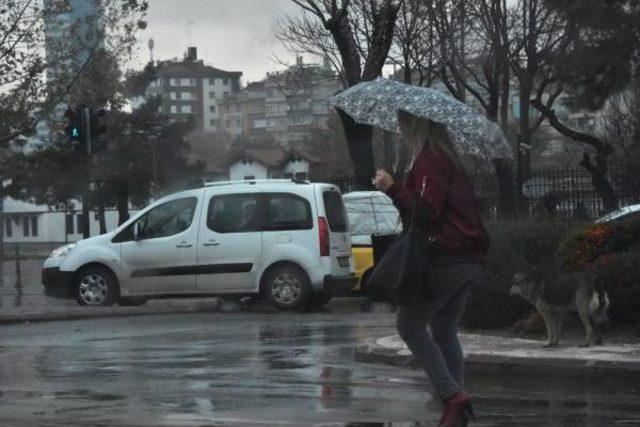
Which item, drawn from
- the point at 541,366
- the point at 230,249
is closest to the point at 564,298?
the point at 541,366

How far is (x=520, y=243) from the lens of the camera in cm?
1320

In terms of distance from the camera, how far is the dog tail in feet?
35.6

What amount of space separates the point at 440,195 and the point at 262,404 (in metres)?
2.57

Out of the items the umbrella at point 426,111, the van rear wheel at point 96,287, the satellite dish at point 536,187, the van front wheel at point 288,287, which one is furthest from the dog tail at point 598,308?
the satellite dish at point 536,187

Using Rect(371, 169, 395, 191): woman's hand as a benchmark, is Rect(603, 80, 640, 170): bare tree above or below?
above

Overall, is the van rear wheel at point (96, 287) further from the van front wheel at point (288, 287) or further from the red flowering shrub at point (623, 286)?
the red flowering shrub at point (623, 286)

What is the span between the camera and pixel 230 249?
1870 centimetres

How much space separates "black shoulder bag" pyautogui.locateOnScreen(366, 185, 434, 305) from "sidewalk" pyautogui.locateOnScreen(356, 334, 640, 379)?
3580 mm

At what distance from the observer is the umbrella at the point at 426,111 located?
730 centimetres

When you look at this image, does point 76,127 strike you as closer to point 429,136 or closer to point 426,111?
point 426,111

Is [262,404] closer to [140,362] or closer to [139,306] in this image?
[140,362]

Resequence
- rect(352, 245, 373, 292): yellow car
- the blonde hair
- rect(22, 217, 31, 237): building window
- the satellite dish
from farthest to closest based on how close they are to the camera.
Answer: rect(22, 217, 31, 237): building window → the satellite dish → rect(352, 245, 373, 292): yellow car → the blonde hair

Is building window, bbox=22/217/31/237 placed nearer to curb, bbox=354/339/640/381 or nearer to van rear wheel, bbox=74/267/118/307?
van rear wheel, bbox=74/267/118/307

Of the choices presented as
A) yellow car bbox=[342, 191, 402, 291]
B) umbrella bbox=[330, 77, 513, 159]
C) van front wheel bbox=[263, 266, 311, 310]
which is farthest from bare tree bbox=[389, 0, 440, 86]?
umbrella bbox=[330, 77, 513, 159]
